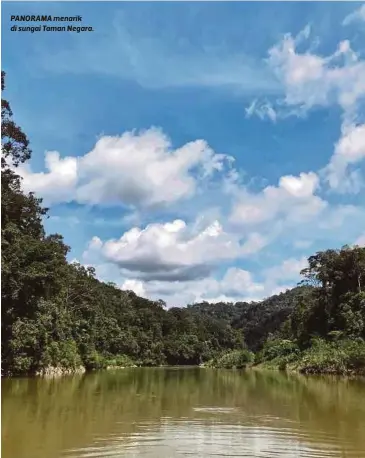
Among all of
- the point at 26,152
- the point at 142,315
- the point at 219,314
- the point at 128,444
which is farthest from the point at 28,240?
the point at 219,314

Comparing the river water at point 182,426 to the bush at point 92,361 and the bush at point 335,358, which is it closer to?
the bush at point 335,358

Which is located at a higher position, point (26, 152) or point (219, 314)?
point (26, 152)

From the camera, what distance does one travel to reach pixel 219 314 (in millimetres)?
128375

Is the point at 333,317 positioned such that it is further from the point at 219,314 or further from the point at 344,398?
the point at 219,314

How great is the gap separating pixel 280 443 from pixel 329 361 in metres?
21.7

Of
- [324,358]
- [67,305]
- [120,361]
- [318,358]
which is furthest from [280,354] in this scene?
[120,361]

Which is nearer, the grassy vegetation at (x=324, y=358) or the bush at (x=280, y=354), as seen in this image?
the grassy vegetation at (x=324, y=358)

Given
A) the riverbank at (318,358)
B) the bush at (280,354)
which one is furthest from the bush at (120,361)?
the bush at (280,354)

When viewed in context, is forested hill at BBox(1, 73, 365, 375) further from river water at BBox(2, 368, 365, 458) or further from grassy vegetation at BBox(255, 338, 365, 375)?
river water at BBox(2, 368, 365, 458)

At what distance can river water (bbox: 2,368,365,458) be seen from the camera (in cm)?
745

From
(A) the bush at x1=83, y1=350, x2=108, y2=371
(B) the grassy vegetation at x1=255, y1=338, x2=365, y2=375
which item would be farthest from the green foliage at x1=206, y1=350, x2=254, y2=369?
(A) the bush at x1=83, y1=350, x2=108, y2=371

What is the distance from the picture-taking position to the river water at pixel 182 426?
7453 millimetres

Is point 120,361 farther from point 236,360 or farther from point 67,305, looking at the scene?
point 67,305

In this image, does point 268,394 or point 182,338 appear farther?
point 182,338
